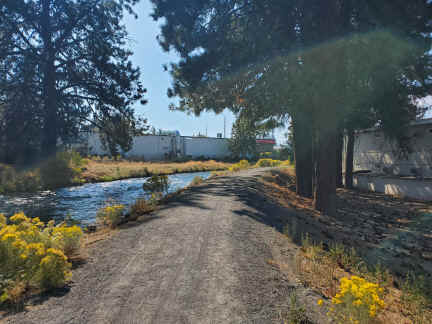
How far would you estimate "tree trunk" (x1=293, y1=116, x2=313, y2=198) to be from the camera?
431 inches

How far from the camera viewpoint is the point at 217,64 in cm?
939

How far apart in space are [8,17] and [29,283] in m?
17.4

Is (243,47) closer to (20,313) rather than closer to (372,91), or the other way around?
(372,91)

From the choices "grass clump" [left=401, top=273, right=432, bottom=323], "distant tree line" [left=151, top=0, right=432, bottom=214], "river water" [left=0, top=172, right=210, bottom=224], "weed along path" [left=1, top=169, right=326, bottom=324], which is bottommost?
"river water" [left=0, top=172, right=210, bottom=224]

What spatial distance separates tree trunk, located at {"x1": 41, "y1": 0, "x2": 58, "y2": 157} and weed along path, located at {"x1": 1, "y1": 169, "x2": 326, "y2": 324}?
13157 millimetres

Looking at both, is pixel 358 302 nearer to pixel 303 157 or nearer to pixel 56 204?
pixel 303 157

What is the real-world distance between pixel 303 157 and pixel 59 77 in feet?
50.2

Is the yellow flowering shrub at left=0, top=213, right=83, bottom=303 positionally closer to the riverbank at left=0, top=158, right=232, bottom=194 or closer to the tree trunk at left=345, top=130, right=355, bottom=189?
the riverbank at left=0, top=158, right=232, bottom=194

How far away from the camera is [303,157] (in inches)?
458

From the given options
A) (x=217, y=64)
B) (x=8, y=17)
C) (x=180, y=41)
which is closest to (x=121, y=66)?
(x=8, y=17)

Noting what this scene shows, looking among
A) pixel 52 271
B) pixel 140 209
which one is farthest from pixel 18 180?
pixel 52 271

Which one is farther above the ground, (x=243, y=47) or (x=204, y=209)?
(x=243, y=47)

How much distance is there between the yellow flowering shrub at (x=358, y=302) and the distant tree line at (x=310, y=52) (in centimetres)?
658

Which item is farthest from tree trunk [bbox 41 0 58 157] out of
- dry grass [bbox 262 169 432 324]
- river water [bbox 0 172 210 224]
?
dry grass [bbox 262 169 432 324]
